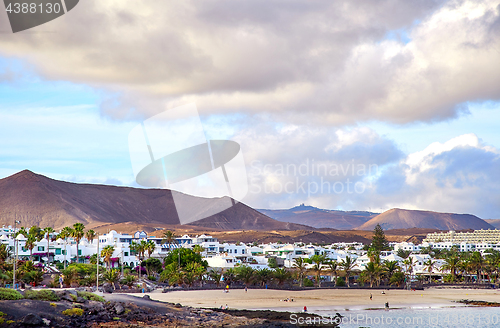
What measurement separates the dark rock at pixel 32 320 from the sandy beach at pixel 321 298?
47.9 feet

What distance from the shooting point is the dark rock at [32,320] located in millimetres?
25484

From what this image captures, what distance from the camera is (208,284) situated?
59156mm

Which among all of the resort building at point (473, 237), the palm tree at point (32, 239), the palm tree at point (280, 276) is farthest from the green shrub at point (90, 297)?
the resort building at point (473, 237)

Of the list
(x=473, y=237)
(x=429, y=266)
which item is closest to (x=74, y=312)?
(x=429, y=266)

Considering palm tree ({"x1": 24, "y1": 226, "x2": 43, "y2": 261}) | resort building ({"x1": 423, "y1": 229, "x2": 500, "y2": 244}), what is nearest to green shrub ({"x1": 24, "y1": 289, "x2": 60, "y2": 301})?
palm tree ({"x1": 24, "y1": 226, "x2": 43, "y2": 261})

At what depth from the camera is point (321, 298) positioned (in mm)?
47156

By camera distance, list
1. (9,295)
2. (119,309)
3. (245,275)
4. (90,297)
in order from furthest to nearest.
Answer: (245,275)
(90,297)
(119,309)
(9,295)

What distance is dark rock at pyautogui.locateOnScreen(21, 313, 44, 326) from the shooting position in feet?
83.6

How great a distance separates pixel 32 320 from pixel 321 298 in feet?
91.1

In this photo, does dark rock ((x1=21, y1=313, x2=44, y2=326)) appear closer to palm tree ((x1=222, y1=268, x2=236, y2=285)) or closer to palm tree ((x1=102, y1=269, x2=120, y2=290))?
palm tree ((x1=102, y1=269, x2=120, y2=290))

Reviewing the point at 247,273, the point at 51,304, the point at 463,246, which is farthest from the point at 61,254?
the point at 463,246

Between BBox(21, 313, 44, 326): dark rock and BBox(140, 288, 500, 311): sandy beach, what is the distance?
47.9 feet

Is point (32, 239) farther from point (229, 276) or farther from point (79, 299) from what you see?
point (79, 299)

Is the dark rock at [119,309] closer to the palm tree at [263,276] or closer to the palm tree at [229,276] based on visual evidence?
the palm tree at [229,276]
